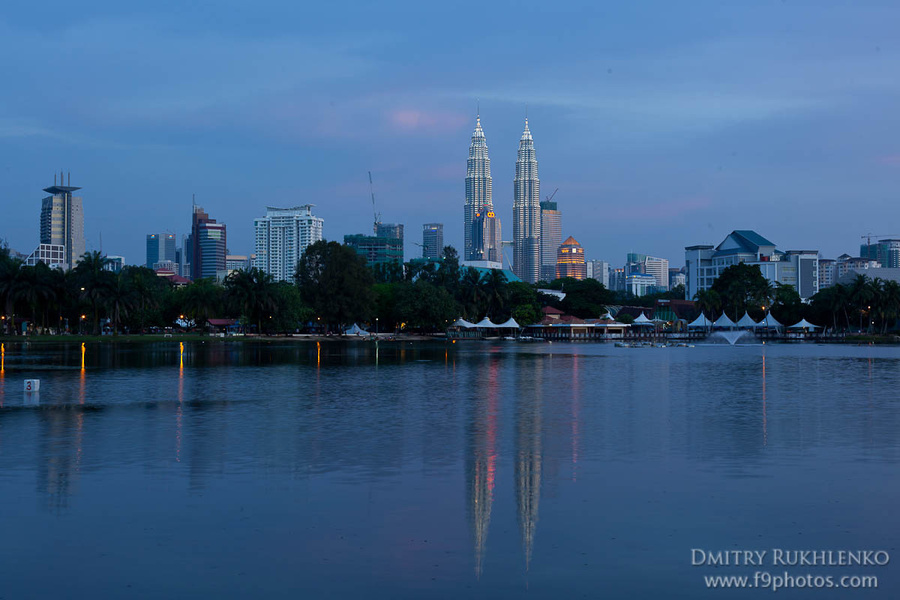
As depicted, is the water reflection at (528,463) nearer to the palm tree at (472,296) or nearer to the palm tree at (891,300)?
the palm tree at (472,296)

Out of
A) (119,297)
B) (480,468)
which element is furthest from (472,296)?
(480,468)

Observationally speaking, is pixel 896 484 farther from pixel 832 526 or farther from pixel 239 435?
pixel 239 435

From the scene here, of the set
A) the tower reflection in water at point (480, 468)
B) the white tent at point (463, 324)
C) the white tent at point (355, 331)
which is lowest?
the tower reflection in water at point (480, 468)

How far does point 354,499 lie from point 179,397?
19.5 metres

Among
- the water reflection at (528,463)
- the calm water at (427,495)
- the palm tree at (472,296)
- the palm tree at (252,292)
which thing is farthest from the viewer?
the palm tree at (472,296)

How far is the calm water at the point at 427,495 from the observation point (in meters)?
9.53

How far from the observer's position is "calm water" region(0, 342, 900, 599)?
953 cm

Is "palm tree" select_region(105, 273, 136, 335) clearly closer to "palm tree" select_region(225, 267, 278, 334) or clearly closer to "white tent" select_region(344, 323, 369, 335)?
"palm tree" select_region(225, 267, 278, 334)

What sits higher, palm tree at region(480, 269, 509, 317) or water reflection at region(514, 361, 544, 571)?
palm tree at region(480, 269, 509, 317)

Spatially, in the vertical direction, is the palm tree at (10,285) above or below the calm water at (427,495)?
above

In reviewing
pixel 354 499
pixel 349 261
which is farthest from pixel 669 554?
pixel 349 261

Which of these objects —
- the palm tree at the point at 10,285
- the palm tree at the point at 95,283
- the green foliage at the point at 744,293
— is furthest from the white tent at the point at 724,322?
the palm tree at the point at 10,285

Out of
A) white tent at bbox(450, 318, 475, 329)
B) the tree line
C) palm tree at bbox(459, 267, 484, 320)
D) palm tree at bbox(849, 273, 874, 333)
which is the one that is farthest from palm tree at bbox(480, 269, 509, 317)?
palm tree at bbox(849, 273, 874, 333)

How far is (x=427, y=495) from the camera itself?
13797 millimetres
